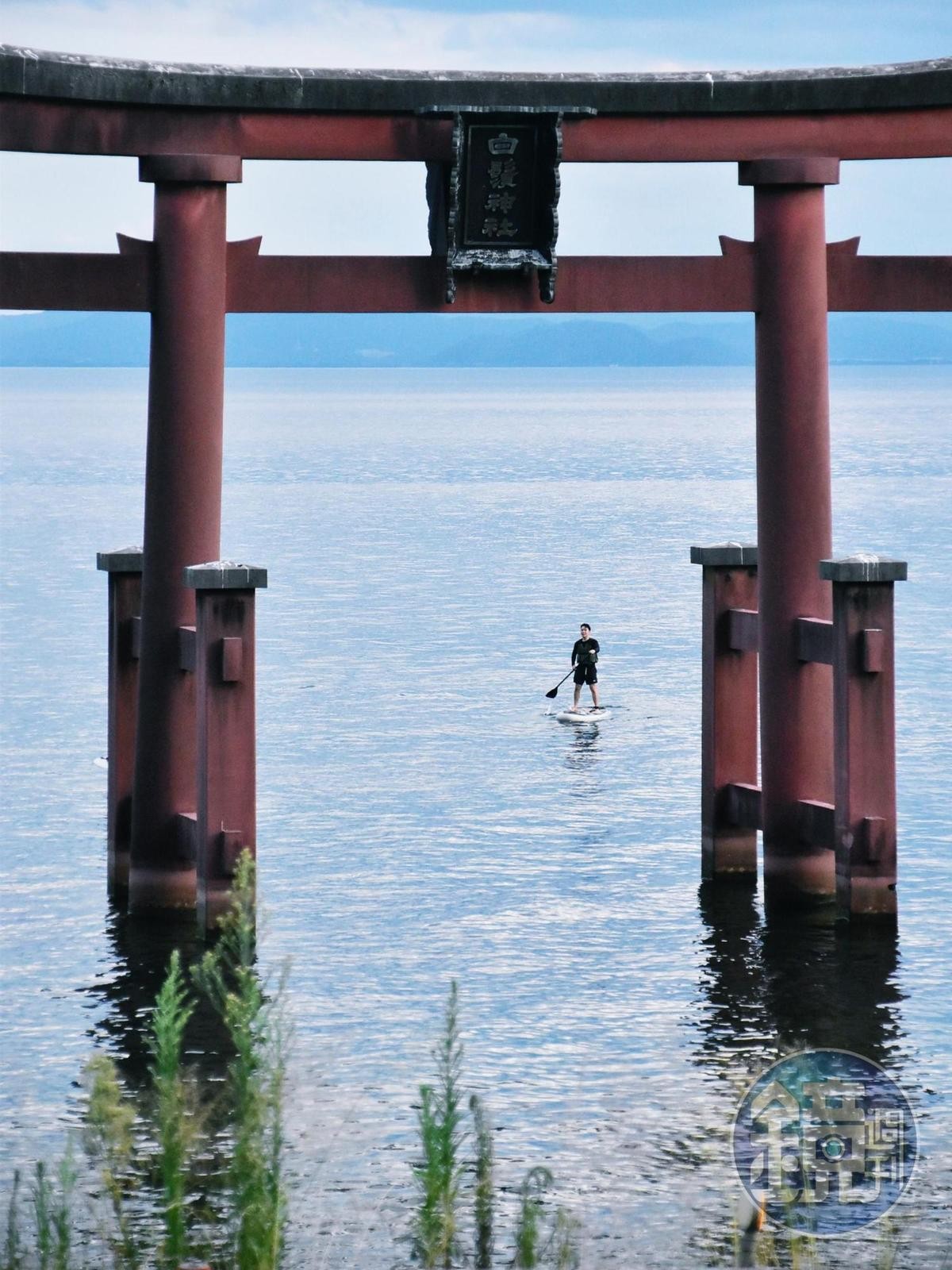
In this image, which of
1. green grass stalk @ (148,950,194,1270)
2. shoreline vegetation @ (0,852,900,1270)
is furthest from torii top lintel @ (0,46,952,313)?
green grass stalk @ (148,950,194,1270)

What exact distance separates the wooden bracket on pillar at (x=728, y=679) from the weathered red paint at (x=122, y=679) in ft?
16.3

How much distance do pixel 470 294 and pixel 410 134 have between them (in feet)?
4.46

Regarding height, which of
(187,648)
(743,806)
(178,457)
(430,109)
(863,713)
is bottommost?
(743,806)

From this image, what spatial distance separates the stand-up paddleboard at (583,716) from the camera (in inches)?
1240

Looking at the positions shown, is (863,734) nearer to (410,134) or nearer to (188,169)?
(410,134)

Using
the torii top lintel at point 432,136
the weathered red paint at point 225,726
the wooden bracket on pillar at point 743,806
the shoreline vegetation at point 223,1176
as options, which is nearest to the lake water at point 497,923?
the shoreline vegetation at point 223,1176

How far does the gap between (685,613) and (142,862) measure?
103 feet

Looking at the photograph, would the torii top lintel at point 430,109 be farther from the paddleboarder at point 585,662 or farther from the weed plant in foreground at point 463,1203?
the paddleboarder at point 585,662

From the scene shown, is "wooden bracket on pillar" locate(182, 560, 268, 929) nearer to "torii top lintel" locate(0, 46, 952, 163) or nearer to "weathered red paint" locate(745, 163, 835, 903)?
"torii top lintel" locate(0, 46, 952, 163)

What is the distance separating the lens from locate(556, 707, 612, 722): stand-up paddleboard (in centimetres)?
3148

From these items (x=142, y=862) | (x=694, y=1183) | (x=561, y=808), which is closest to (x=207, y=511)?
(x=142, y=862)

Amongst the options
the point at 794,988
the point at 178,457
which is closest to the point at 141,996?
the point at 178,457

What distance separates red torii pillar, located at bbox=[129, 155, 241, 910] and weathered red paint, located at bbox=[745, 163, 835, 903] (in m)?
4.52

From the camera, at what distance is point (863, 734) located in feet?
54.5
